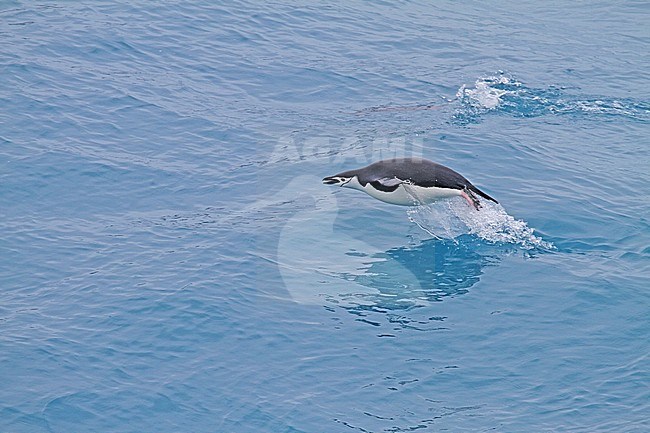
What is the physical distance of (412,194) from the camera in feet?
41.9

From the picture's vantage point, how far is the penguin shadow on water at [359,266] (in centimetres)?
1183

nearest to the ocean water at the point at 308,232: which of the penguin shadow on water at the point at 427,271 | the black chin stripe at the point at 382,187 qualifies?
the penguin shadow on water at the point at 427,271

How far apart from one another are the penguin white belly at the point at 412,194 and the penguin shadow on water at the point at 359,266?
0.66 m

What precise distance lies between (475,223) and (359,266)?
2.06m

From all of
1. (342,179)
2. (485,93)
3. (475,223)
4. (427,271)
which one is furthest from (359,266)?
(485,93)

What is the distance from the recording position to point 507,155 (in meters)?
16.0

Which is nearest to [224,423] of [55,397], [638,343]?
[55,397]

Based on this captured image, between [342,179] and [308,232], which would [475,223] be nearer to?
[342,179]

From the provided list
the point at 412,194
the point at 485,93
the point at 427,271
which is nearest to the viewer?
the point at 427,271

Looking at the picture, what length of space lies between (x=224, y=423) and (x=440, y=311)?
3314 millimetres

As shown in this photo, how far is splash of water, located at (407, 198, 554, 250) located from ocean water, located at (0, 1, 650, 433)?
0.13ft

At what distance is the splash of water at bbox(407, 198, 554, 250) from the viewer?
13336 mm

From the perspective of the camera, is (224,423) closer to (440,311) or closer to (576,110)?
(440,311)

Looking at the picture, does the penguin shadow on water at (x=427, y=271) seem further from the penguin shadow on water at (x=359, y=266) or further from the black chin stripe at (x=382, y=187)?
the black chin stripe at (x=382, y=187)
